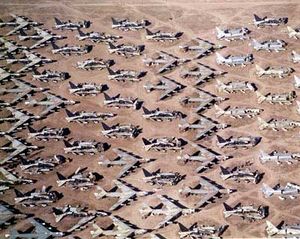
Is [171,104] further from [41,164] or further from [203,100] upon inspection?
[41,164]

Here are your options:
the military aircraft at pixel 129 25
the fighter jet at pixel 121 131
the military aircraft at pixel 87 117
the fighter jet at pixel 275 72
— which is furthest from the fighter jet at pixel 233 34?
the military aircraft at pixel 87 117

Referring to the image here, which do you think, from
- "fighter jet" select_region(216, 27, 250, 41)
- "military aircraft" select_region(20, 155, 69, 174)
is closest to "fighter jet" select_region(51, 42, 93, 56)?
"fighter jet" select_region(216, 27, 250, 41)

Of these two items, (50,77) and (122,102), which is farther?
(50,77)

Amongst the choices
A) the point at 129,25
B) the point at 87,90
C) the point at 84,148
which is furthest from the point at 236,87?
the point at 84,148

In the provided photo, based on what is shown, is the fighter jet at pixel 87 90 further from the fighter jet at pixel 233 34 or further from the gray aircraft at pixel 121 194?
the fighter jet at pixel 233 34

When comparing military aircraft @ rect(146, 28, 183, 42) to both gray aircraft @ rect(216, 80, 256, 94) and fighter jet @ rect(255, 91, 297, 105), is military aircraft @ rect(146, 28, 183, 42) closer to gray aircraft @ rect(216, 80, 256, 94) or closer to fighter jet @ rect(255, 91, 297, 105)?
gray aircraft @ rect(216, 80, 256, 94)

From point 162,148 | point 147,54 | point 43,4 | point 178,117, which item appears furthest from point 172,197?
point 43,4
